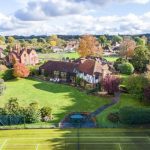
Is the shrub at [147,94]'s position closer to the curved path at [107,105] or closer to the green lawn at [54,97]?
the curved path at [107,105]

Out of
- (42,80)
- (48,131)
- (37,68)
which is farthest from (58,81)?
(48,131)

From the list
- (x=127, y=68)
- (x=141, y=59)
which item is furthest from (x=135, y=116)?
(x=141, y=59)

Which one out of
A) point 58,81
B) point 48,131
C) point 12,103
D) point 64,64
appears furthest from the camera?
point 64,64

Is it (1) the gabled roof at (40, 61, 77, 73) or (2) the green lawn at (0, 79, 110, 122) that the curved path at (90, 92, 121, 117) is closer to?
(2) the green lawn at (0, 79, 110, 122)

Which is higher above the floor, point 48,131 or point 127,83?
point 127,83

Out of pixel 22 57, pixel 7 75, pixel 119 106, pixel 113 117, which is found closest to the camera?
pixel 113 117

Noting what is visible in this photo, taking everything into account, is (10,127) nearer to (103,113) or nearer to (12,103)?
(12,103)

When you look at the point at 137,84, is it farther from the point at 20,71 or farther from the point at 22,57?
the point at 22,57
